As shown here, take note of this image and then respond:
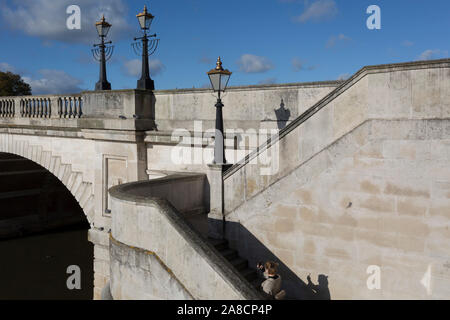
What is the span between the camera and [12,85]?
144ft

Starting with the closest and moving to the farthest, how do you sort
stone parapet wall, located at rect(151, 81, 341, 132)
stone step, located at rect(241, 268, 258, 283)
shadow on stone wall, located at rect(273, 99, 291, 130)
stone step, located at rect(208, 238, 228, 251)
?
stone step, located at rect(241, 268, 258, 283), stone step, located at rect(208, 238, 228, 251), stone parapet wall, located at rect(151, 81, 341, 132), shadow on stone wall, located at rect(273, 99, 291, 130)

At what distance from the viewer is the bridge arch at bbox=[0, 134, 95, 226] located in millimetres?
13414

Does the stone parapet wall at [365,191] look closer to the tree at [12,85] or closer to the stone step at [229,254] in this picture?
the stone step at [229,254]

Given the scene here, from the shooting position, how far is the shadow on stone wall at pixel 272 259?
8.30 metres

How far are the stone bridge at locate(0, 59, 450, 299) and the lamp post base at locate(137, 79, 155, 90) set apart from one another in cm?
213

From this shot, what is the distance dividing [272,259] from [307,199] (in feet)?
4.92

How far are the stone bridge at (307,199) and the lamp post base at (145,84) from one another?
213 centimetres

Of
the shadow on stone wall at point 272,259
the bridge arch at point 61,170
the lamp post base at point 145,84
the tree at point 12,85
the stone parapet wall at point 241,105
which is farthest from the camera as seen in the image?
the tree at point 12,85

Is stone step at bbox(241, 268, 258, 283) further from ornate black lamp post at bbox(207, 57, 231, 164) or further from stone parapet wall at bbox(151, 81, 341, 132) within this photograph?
stone parapet wall at bbox(151, 81, 341, 132)

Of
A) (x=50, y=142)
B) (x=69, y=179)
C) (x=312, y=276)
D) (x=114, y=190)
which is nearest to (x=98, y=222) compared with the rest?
(x=69, y=179)

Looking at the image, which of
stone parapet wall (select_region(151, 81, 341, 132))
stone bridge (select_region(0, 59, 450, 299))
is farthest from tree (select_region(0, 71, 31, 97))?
stone bridge (select_region(0, 59, 450, 299))

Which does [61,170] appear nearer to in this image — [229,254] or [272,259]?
[229,254]

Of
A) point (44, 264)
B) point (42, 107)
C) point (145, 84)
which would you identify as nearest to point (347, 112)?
point (145, 84)
